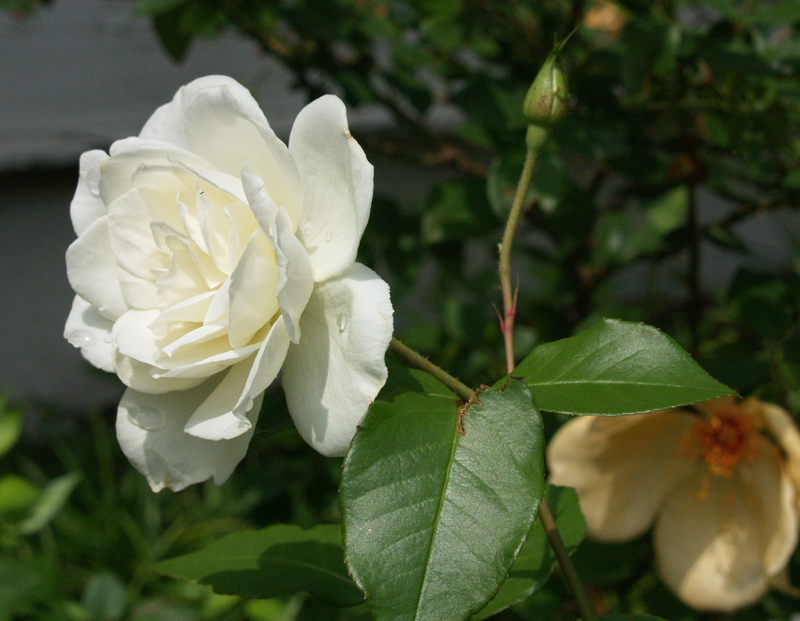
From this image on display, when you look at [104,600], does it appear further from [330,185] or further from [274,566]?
[330,185]

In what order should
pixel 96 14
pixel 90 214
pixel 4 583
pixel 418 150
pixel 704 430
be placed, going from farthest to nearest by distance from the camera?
pixel 96 14
pixel 418 150
pixel 4 583
pixel 704 430
pixel 90 214

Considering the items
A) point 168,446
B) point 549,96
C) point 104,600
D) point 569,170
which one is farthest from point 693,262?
point 104,600

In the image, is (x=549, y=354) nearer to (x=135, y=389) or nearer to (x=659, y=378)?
(x=659, y=378)

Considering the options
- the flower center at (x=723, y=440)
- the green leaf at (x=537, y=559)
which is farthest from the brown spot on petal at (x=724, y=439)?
the green leaf at (x=537, y=559)

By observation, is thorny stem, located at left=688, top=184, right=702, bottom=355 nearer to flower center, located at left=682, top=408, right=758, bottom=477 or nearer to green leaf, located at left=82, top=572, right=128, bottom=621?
flower center, located at left=682, top=408, right=758, bottom=477

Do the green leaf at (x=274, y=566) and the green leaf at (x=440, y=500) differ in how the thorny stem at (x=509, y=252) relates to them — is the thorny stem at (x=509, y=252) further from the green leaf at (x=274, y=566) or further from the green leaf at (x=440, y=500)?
the green leaf at (x=274, y=566)

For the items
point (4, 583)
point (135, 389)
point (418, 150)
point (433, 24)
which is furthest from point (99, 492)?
point (135, 389)

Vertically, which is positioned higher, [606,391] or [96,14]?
[606,391]

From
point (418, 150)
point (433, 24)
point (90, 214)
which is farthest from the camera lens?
point (418, 150)
